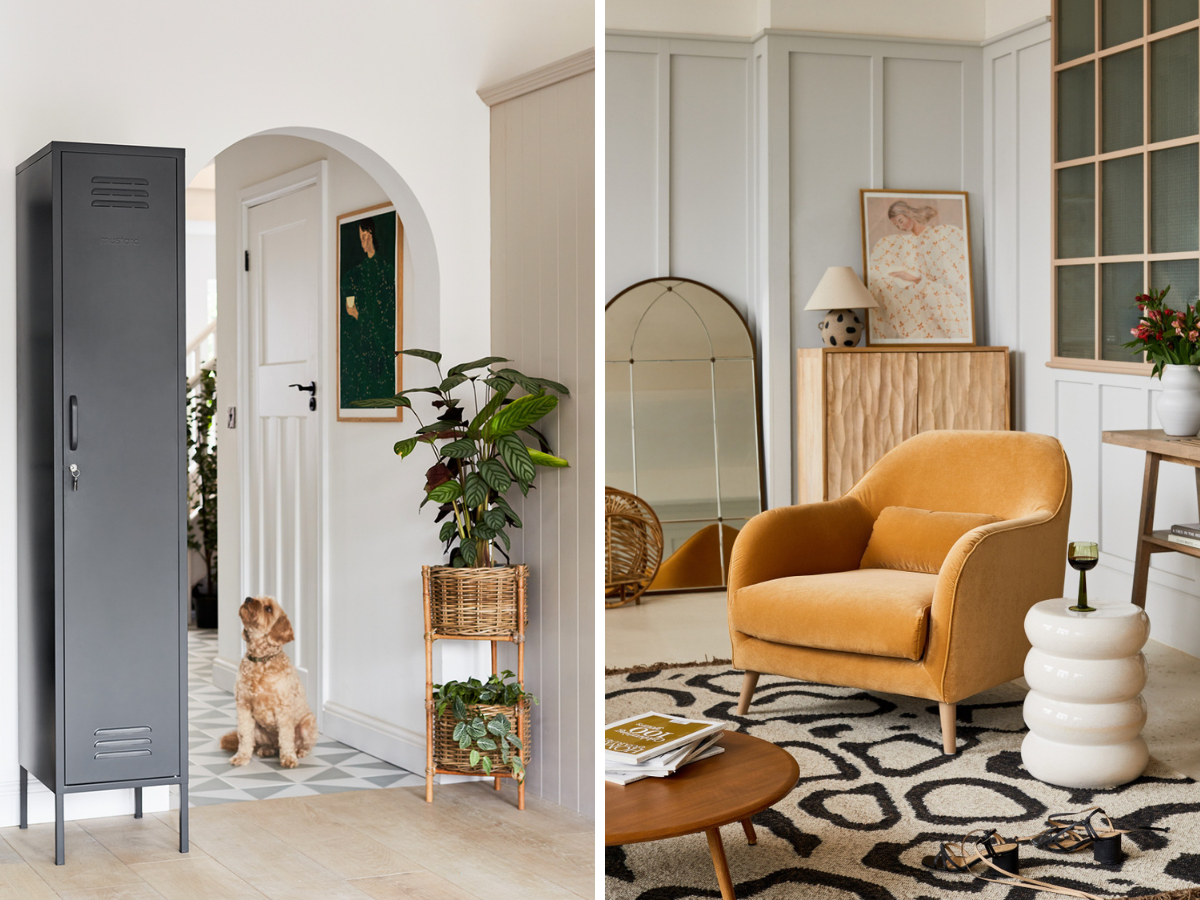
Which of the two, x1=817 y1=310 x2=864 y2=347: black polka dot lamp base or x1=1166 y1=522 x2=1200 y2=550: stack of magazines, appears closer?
x1=1166 y1=522 x2=1200 y2=550: stack of magazines

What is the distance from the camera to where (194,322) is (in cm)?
823

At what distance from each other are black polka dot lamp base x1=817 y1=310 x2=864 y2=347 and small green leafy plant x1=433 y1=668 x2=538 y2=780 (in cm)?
140

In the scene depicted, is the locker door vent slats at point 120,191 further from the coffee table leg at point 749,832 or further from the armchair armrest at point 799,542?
the coffee table leg at point 749,832

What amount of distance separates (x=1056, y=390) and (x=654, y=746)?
1.36 m

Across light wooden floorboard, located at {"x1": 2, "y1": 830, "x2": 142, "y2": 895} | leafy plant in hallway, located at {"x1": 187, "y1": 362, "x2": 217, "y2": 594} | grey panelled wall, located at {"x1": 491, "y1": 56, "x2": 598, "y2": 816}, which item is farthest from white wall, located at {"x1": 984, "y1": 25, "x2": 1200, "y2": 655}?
leafy plant in hallway, located at {"x1": 187, "y1": 362, "x2": 217, "y2": 594}

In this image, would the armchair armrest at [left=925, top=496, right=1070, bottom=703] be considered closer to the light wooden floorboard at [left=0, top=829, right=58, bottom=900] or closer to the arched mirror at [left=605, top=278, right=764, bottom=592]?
the arched mirror at [left=605, top=278, right=764, bottom=592]

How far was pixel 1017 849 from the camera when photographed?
244 cm

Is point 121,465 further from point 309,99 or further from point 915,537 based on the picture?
point 915,537

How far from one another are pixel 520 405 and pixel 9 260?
1.32 metres

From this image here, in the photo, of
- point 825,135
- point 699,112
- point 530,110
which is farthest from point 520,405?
point 699,112

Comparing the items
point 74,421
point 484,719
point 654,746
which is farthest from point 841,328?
point 74,421

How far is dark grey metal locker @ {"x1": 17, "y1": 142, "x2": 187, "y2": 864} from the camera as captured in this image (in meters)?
2.96

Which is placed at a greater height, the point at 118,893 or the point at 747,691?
the point at 747,691

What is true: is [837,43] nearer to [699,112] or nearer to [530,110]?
[530,110]
